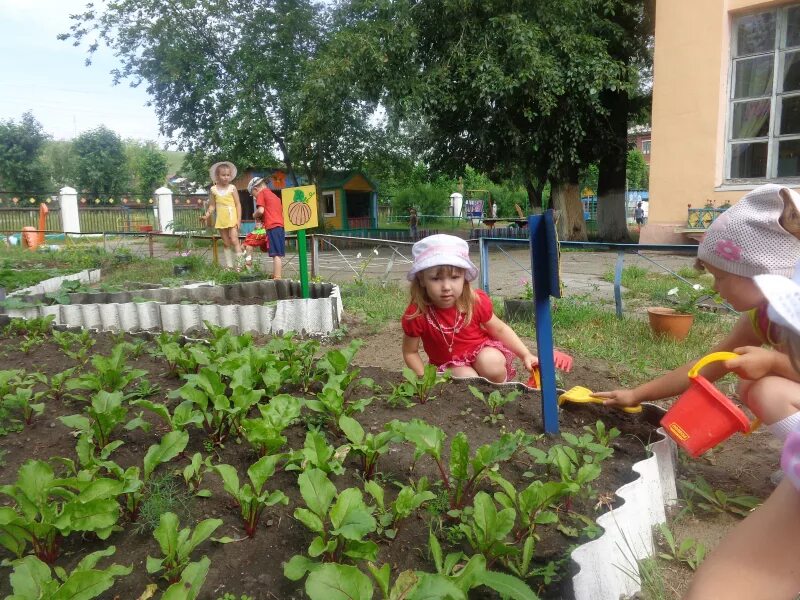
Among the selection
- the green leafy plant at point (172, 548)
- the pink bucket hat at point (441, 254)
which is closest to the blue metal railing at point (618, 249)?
the pink bucket hat at point (441, 254)

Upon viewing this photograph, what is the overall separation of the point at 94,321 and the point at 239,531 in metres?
4.04

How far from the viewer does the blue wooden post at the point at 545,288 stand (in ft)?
6.26

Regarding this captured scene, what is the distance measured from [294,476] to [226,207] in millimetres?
7204

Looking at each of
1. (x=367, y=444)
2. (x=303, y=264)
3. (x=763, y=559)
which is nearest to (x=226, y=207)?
(x=303, y=264)

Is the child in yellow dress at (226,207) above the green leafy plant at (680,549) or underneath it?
above

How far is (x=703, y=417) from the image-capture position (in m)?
1.83

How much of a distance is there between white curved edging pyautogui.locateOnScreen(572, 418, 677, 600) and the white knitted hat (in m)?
0.67

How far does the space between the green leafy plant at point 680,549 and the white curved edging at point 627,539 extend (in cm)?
4

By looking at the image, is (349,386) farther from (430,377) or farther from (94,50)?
(94,50)

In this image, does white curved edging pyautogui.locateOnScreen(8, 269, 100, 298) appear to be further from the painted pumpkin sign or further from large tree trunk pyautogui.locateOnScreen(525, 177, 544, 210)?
large tree trunk pyautogui.locateOnScreen(525, 177, 544, 210)

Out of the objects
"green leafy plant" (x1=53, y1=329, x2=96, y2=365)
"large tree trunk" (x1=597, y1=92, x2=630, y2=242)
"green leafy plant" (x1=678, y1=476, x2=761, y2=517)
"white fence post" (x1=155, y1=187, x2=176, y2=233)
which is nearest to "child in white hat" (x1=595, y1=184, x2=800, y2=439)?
"green leafy plant" (x1=678, y1=476, x2=761, y2=517)

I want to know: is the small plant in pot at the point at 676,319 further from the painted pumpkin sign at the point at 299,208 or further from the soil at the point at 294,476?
the painted pumpkin sign at the point at 299,208

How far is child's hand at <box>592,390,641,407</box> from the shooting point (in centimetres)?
232

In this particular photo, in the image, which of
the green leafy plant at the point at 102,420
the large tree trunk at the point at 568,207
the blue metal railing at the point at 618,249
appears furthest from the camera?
the large tree trunk at the point at 568,207
